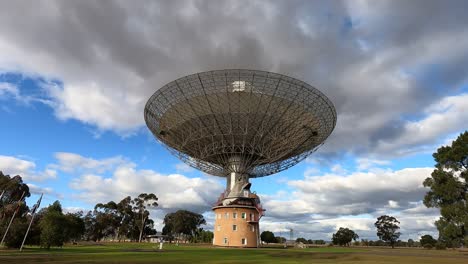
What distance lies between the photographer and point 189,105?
4791cm

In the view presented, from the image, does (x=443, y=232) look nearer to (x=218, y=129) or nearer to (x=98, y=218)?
(x=218, y=129)

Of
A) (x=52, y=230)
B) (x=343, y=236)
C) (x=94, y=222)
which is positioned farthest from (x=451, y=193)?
(x=94, y=222)

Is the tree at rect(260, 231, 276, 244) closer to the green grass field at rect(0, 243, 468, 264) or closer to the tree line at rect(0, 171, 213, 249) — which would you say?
the tree line at rect(0, 171, 213, 249)

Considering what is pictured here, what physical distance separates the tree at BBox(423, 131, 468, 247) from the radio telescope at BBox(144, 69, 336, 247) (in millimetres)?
16023

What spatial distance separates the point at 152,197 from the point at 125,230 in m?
13.6

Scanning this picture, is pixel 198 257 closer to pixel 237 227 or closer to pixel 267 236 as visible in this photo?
pixel 237 227

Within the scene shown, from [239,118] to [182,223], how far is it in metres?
88.2

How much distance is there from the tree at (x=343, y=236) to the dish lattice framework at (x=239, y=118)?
71630mm

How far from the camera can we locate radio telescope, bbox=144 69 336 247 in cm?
4541

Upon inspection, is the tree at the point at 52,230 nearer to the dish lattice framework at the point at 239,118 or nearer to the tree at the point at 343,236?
the dish lattice framework at the point at 239,118

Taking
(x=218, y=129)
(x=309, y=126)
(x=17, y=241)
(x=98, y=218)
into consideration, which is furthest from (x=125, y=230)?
(x=309, y=126)

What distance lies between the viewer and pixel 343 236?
119 meters

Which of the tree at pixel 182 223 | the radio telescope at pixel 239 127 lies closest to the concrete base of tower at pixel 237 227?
the radio telescope at pixel 239 127

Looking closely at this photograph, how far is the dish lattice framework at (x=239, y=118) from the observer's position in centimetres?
4512
